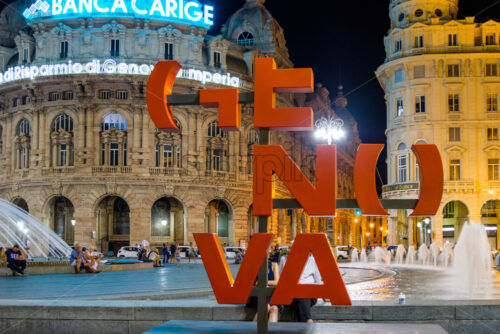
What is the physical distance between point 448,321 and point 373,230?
118 meters

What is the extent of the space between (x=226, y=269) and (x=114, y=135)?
4646 centimetres

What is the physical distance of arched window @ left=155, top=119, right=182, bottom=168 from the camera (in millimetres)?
55438

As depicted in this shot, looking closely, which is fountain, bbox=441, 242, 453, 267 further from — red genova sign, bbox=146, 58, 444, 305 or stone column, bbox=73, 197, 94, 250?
A: stone column, bbox=73, 197, 94, 250

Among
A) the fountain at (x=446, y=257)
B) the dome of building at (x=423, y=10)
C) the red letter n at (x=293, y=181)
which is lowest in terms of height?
the fountain at (x=446, y=257)

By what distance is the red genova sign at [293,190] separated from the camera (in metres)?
9.19

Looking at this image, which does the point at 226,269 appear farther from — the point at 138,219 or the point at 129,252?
the point at 138,219

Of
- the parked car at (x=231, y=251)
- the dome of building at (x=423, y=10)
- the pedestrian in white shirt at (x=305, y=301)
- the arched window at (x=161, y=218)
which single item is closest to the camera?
the pedestrian in white shirt at (x=305, y=301)

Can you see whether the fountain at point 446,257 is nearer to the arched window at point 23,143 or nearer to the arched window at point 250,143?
the arched window at point 250,143

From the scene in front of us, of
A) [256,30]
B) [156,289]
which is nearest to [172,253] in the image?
[156,289]

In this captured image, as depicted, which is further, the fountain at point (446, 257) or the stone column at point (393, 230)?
the stone column at point (393, 230)

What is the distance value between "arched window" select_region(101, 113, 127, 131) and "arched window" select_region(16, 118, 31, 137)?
7.13 metres

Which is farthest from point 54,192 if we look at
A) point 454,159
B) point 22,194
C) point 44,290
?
point 44,290

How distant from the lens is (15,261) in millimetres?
25812

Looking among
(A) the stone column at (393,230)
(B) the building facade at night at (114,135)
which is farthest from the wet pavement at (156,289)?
(A) the stone column at (393,230)
